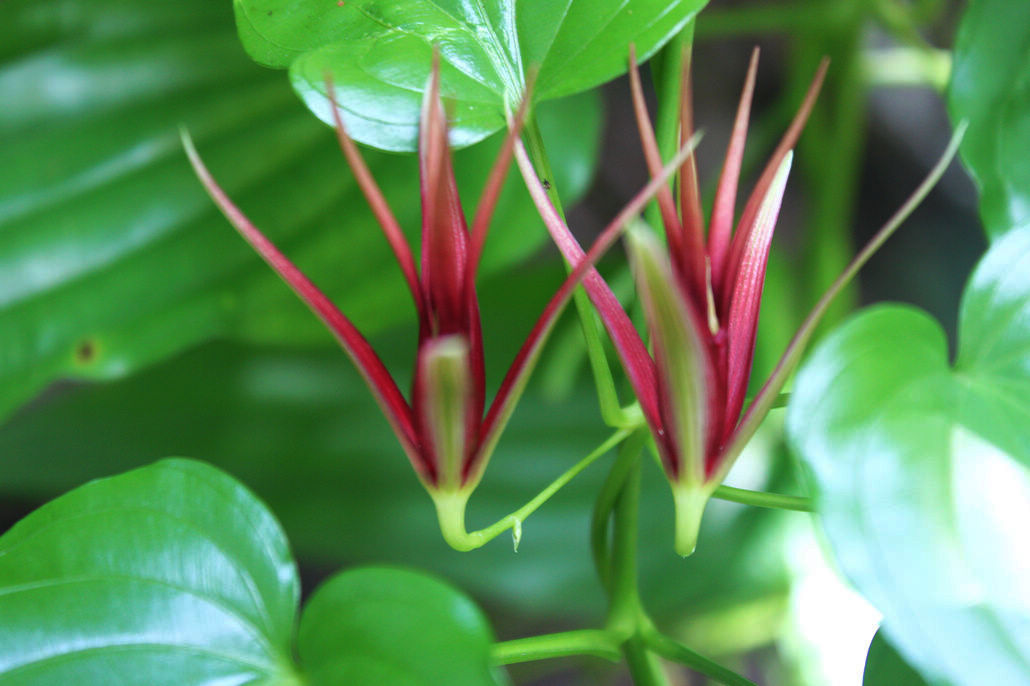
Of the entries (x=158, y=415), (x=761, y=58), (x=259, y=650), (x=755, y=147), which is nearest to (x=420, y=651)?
(x=259, y=650)

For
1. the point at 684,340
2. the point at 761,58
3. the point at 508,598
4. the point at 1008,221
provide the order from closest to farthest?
the point at 684,340, the point at 1008,221, the point at 508,598, the point at 761,58

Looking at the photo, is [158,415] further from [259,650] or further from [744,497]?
[744,497]

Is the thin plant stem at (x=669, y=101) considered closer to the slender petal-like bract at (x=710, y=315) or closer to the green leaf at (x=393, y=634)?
the slender petal-like bract at (x=710, y=315)

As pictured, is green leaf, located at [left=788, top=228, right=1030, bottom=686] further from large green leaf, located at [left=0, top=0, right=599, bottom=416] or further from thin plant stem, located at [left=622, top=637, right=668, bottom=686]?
large green leaf, located at [left=0, top=0, right=599, bottom=416]

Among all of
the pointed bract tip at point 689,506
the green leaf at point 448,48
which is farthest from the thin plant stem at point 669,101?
the pointed bract tip at point 689,506

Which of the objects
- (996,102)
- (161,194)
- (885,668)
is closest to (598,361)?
(885,668)
